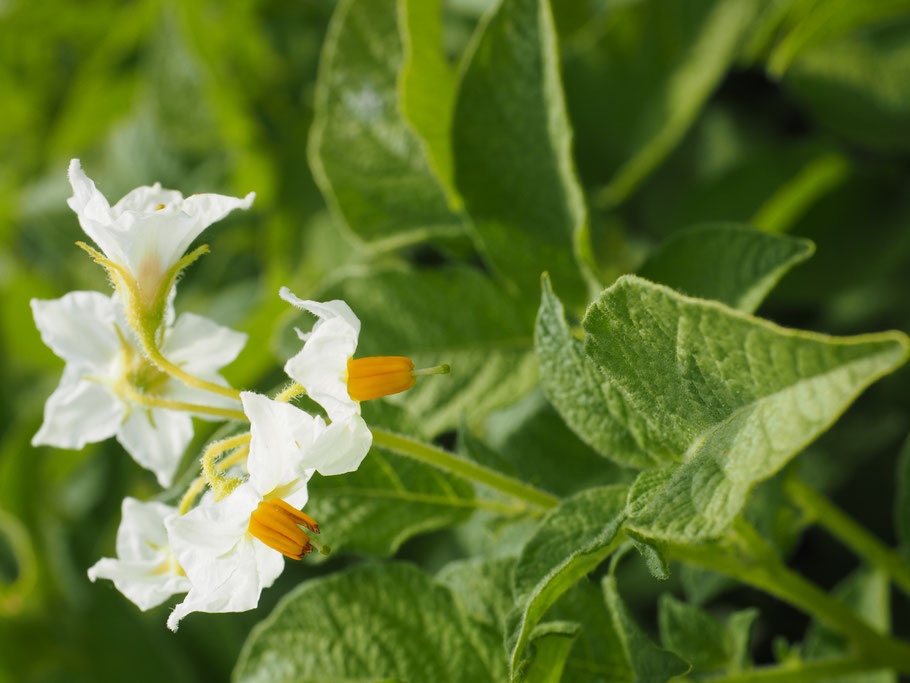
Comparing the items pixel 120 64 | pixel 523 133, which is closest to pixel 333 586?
pixel 523 133

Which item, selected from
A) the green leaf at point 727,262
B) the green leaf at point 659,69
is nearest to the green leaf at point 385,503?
the green leaf at point 727,262

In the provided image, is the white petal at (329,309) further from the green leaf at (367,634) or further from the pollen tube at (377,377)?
the green leaf at (367,634)

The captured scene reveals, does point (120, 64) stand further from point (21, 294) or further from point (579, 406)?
point (579, 406)

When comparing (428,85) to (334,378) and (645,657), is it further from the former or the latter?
(645,657)

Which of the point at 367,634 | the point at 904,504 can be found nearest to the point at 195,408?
the point at 367,634

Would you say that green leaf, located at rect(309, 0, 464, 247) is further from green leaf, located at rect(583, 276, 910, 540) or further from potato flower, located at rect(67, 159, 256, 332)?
green leaf, located at rect(583, 276, 910, 540)
